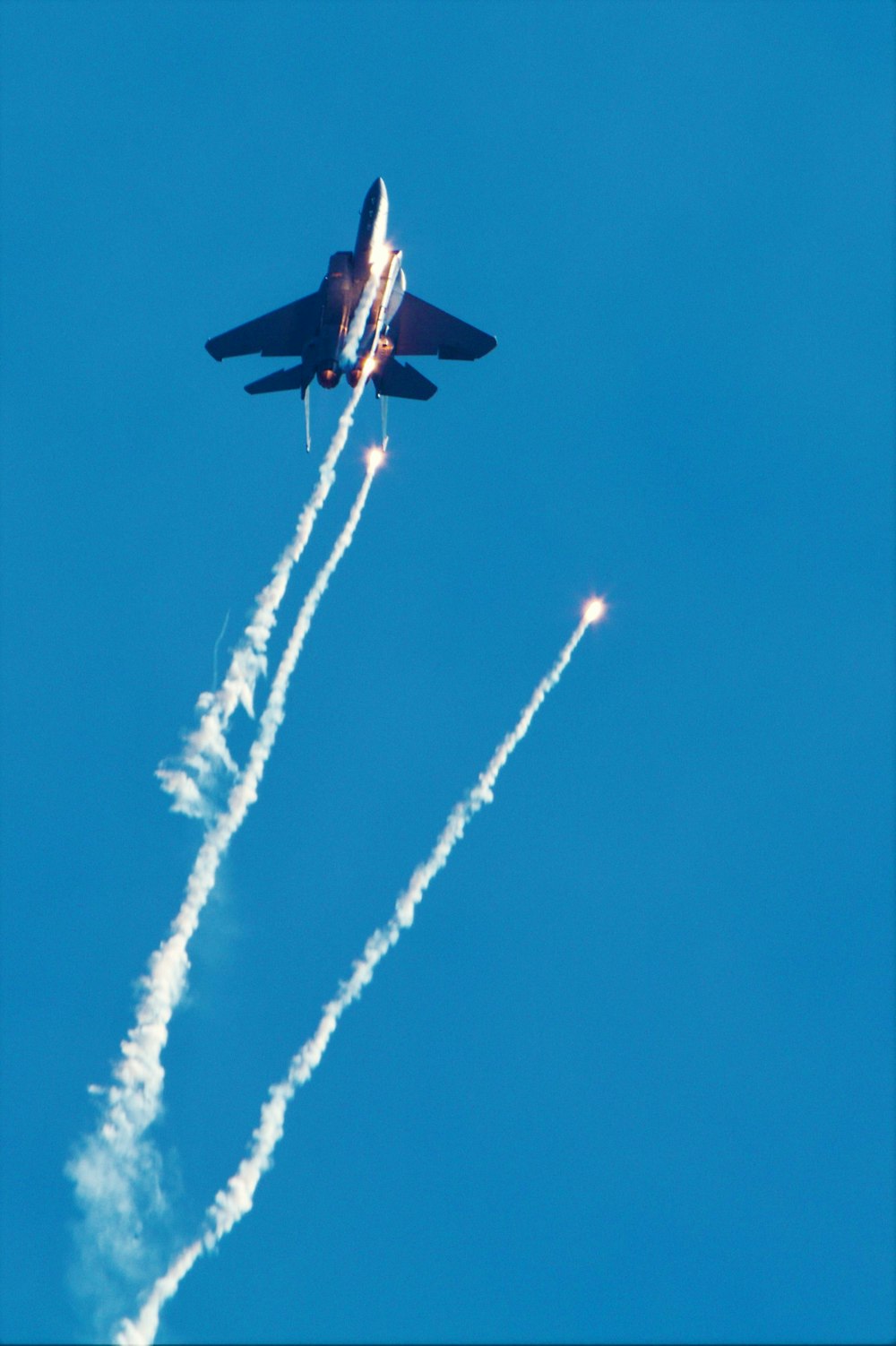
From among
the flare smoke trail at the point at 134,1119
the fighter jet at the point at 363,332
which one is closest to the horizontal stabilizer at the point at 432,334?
the fighter jet at the point at 363,332

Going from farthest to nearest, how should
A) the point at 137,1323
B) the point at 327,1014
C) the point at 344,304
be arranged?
1. the point at 344,304
2. the point at 327,1014
3. the point at 137,1323

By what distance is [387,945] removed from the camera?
6269cm

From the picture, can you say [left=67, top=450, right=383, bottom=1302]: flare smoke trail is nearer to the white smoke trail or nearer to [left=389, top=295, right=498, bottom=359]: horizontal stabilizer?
the white smoke trail

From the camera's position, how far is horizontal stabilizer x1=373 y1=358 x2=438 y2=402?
7062cm

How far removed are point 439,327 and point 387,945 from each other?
22805 mm

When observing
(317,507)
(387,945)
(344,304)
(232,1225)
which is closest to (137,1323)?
(232,1225)

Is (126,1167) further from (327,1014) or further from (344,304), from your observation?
(344,304)

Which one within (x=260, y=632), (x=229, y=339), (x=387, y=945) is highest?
(x=229, y=339)

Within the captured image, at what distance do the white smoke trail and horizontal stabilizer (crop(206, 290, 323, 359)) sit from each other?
3568 millimetres

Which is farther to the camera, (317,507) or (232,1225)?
(317,507)

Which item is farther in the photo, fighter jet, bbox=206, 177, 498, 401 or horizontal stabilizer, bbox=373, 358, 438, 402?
horizontal stabilizer, bbox=373, 358, 438, 402

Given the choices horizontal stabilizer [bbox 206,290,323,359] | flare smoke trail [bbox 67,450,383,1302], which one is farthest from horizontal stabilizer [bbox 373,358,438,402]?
flare smoke trail [bbox 67,450,383,1302]

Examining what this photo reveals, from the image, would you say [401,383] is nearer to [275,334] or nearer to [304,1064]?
[275,334]

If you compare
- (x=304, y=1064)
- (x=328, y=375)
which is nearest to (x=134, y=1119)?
(x=304, y=1064)
